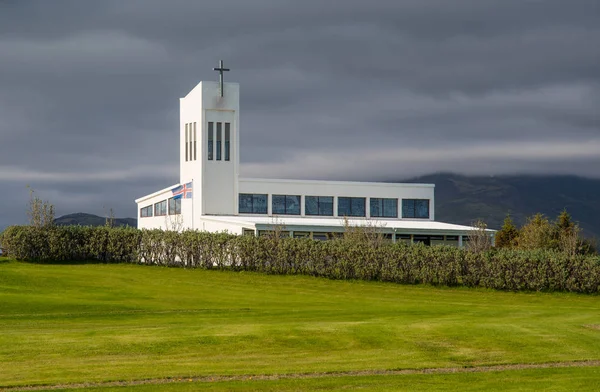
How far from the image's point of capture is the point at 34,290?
3728cm

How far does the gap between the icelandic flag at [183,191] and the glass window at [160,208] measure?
2.82 m

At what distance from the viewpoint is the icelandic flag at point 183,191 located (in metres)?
62.3

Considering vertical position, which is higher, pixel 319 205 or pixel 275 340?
pixel 319 205

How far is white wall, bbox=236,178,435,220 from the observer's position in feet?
207

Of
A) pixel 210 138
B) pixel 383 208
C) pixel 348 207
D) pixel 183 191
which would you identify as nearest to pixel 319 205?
pixel 348 207

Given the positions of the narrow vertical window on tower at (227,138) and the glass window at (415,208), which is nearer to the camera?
the narrow vertical window on tower at (227,138)

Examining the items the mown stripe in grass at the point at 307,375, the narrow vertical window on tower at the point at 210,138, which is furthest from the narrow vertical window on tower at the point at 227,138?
the mown stripe in grass at the point at 307,375

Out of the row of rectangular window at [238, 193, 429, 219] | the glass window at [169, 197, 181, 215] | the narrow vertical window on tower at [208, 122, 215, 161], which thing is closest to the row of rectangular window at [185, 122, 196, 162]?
the narrow vertical window on tower at [208, 122, 215, 161]

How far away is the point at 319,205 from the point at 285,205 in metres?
2.42

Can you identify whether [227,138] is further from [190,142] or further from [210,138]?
[190,142]

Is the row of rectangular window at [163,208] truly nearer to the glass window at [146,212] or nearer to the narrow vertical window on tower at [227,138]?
the glass window at [146,212]

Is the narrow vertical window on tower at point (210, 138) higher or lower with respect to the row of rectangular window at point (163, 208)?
higher

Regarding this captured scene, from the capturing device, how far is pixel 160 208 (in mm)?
68812

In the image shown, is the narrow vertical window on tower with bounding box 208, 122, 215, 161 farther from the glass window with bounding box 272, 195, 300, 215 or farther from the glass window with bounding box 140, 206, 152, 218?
the glass window with bounding box 140, 206, 152, 218
